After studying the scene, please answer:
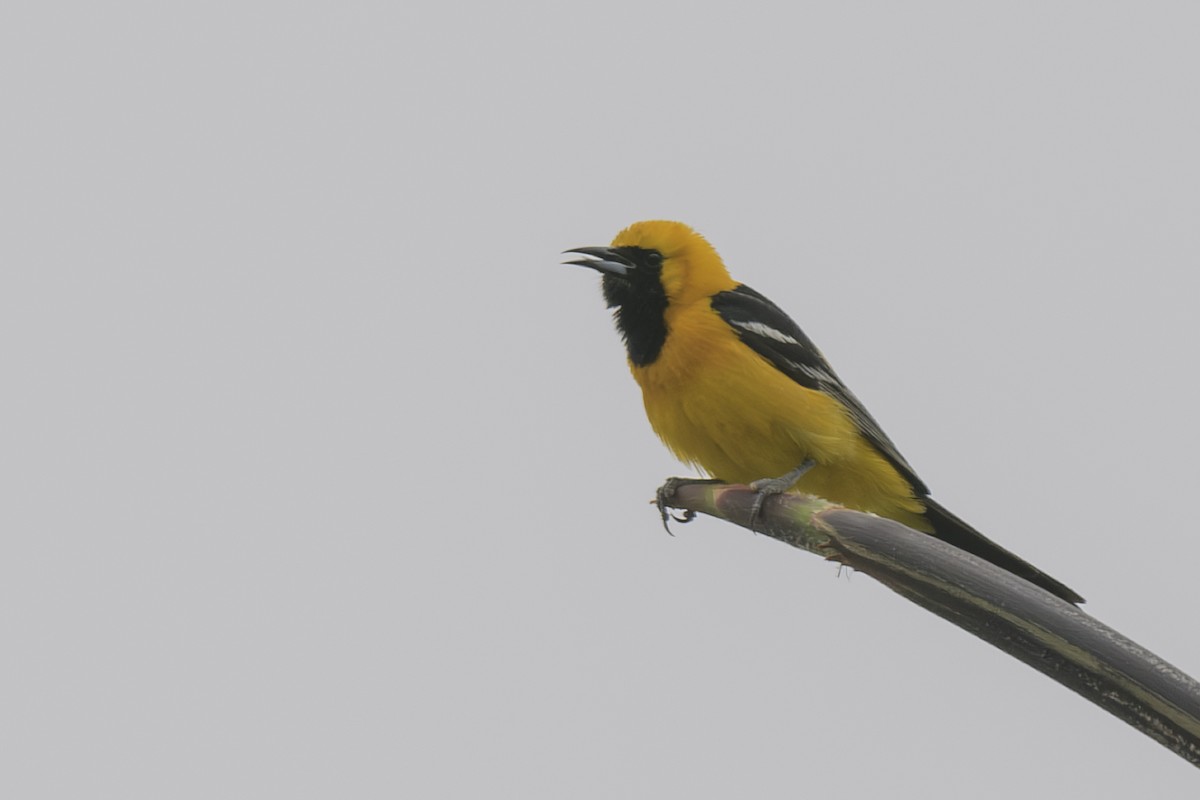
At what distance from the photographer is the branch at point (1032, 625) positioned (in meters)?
3.07

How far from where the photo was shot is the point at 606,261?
23.6 ft

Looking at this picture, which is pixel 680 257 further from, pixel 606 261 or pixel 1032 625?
pixel 1032 625

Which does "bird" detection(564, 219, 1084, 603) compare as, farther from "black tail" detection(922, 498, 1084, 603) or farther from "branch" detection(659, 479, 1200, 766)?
"branch" detection(659, 479, 1200, 766)

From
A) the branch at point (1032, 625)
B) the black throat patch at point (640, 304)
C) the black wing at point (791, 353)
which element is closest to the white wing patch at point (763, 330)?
the black wing at point (791, 353)

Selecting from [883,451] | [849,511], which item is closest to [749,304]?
[883,451]

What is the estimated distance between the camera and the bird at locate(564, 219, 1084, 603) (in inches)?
259

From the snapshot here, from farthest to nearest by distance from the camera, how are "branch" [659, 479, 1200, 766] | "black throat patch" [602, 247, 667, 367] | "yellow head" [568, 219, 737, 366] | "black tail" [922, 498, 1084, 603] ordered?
"yellow head" [568, 219, 737, 366]
"black throat patch" [602, 247, 667, 367]
"black tail" [922, 498, 1084, 603]
"branch" [659, 479, 1200, 766]

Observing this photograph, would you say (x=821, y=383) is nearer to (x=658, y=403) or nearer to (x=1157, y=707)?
(x=658, y=403)

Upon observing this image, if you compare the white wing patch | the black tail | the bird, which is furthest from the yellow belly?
the black tail

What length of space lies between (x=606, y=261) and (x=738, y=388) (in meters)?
1.10

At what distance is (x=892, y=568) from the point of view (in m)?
3.68

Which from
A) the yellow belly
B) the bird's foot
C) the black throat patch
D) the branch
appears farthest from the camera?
the black throat patch

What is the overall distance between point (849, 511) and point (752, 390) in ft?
8.40

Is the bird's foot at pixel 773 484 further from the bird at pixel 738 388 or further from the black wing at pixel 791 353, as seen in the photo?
the black wing at pixel 791 353
